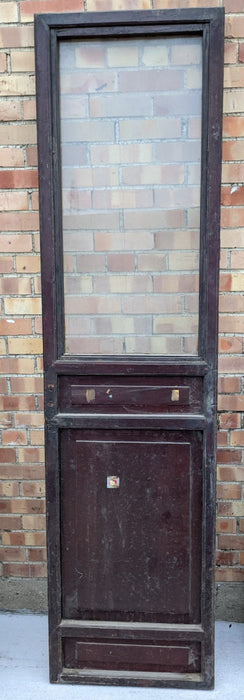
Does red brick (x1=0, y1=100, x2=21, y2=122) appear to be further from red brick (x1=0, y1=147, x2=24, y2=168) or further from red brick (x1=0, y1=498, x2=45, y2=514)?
red brick (x1=0, y1=498, x2=45, y2=514)

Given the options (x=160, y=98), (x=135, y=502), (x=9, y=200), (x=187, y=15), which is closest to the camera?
(x=187, y=15)

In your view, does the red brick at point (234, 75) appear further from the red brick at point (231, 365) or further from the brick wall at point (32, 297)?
the red brick at point (231, 365)

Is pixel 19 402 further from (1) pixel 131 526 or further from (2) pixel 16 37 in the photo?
(2) pixel 16 37

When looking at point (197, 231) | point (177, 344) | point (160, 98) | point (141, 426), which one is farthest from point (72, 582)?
point (160, 98)

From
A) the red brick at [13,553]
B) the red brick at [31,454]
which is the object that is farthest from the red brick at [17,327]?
the red brick at [13,553]

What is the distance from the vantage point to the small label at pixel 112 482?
2.08m

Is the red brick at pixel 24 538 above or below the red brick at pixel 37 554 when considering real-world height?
above

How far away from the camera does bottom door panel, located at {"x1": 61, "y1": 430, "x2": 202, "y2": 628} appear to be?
2062mm

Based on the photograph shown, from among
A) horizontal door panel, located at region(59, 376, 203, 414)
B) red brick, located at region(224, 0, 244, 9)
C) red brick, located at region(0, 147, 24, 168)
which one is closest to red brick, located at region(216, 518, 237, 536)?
horizontal door panel, located at region(59, 376, 203, 414)

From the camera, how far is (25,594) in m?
2.61

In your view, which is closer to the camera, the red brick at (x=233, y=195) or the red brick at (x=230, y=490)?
the red brick at (x=233, y=195)

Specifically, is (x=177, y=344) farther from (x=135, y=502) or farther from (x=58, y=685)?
(x=58, y=685)

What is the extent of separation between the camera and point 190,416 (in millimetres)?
2018

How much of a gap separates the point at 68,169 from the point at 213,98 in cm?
53
